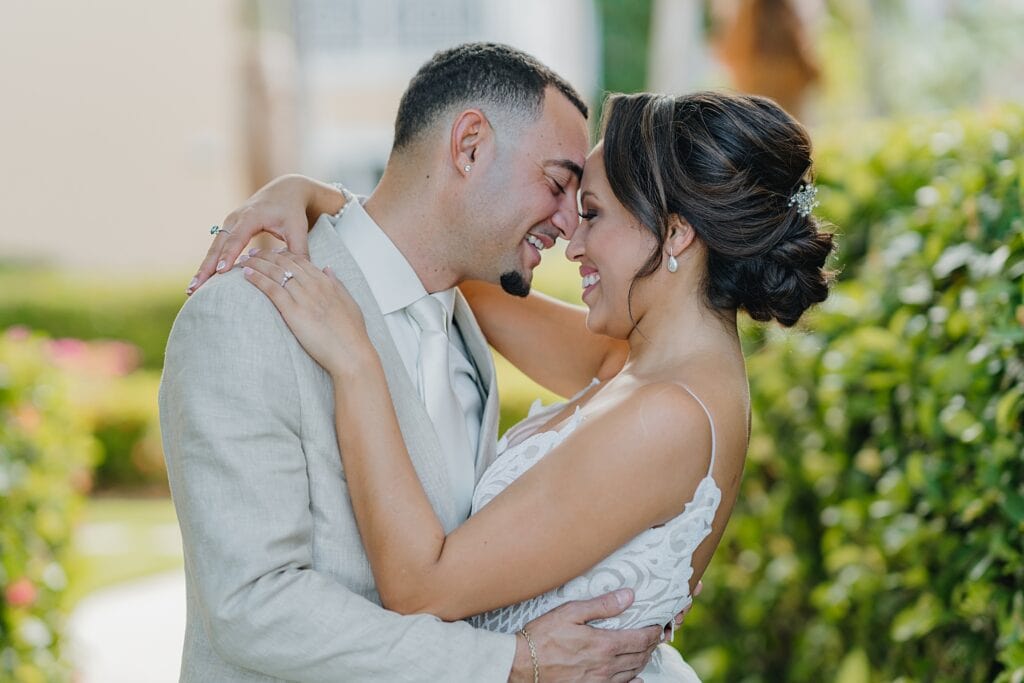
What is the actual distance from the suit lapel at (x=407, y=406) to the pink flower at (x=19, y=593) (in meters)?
2.52

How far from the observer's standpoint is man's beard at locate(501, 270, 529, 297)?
2.79 m

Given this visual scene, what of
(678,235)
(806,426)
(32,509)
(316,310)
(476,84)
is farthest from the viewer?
(32,509)

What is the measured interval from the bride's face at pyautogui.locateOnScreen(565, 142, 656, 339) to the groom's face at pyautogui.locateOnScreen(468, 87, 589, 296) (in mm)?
65

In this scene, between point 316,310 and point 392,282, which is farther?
point 392,282

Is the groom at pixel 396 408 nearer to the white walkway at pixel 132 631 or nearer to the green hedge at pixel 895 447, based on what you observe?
the green hedge at pixel 895 447

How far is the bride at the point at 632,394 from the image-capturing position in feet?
7.43

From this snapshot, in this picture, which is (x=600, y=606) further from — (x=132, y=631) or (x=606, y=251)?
(x=132, y=631)

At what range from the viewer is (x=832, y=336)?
13.5 feet

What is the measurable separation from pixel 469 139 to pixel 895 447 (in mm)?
1728

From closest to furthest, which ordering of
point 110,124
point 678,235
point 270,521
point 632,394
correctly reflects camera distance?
point 270,521 < point 632,394 < point 678,235 < point 110,124

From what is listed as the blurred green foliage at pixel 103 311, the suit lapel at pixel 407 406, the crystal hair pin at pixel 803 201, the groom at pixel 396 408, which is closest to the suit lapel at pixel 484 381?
the groom at pixel 396 408

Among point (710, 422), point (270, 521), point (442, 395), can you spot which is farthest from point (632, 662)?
point (270, 521)

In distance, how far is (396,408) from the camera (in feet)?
7.96

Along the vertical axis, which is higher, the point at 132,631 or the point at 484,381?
the point at 484,381
